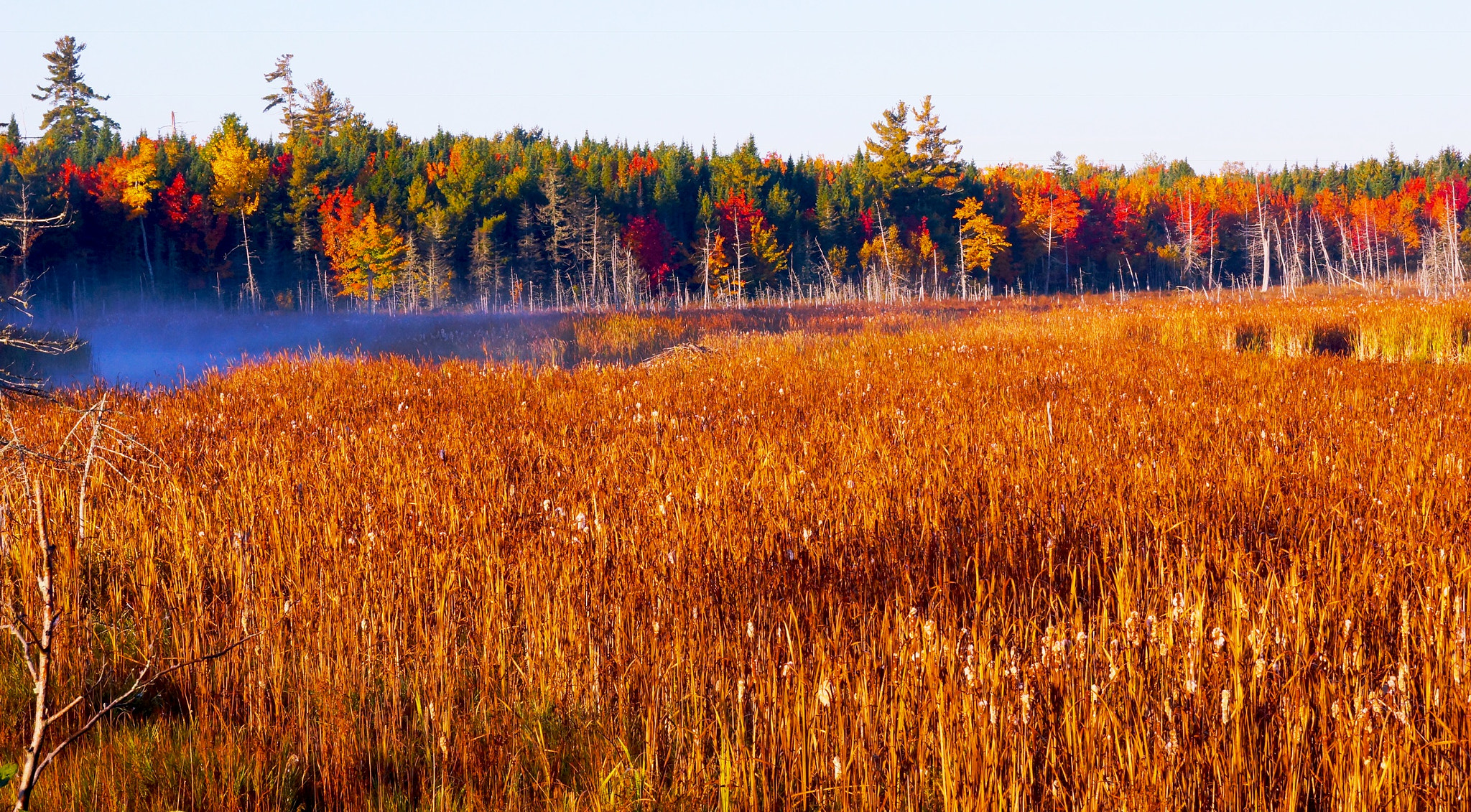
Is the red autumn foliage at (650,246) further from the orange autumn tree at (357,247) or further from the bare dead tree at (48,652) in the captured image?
the bare dead tree at (48,652)

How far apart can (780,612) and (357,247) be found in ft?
176

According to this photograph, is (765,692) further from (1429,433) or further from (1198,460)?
(1429,433)

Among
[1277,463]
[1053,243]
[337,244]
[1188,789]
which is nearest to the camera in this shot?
[1188,789]

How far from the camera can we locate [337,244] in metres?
54.2

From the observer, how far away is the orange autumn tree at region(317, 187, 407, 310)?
50469mm

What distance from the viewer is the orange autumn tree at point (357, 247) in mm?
50469

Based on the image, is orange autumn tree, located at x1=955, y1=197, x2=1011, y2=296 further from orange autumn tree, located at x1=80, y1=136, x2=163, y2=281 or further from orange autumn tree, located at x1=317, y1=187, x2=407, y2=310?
orange autumn tree, located at x1=80, y1=136, x2=163, y2=281

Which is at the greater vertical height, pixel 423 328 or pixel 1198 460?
pixel 423 328

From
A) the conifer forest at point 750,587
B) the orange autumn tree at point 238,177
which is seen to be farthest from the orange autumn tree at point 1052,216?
the conifer forest at point 750,587

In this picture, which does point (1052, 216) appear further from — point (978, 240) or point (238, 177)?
point (238, 177)

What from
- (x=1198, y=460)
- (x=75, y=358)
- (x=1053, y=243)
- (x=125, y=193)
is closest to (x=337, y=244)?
(x=125, y=193)

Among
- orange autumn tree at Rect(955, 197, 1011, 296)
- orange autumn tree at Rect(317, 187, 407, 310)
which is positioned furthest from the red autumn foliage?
orange autumn tree at Rect(955, 197, 1011, 296)

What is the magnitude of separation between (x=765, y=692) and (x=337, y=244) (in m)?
58.9

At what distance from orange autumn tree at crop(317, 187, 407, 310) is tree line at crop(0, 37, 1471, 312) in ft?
0.54
